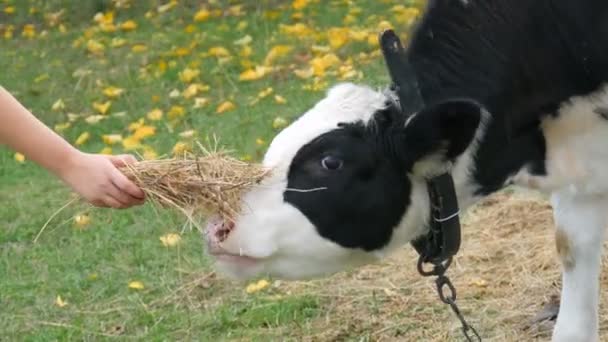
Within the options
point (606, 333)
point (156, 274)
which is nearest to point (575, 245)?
point (606, 333)

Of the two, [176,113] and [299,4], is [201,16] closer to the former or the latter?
[299,4]

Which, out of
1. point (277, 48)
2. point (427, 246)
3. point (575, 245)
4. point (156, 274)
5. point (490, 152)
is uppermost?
point (490, 152)

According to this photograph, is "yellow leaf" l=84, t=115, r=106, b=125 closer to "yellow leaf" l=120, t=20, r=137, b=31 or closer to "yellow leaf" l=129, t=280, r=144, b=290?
"yellow leaf" l=120, t=20, r=137, b=31

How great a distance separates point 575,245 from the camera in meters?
3.61

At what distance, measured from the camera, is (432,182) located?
9.27ft

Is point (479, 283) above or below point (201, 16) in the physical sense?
above

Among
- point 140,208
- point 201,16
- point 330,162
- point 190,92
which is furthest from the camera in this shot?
point 201,16

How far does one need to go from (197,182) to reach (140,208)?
2601mm

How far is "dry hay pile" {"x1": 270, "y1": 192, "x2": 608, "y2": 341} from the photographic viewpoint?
394cm

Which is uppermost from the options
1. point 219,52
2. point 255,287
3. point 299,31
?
point 255,287

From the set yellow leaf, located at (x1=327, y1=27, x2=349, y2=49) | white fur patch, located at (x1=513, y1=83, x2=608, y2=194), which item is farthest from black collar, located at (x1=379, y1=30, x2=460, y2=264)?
yellow leaf, located at (x1=327, y1=27, x2=349, y2=49)

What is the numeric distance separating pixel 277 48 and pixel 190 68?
2.05 feet

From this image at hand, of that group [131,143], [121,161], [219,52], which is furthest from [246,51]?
[121,161]

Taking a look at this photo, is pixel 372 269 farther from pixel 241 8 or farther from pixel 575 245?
pixel 241 8
